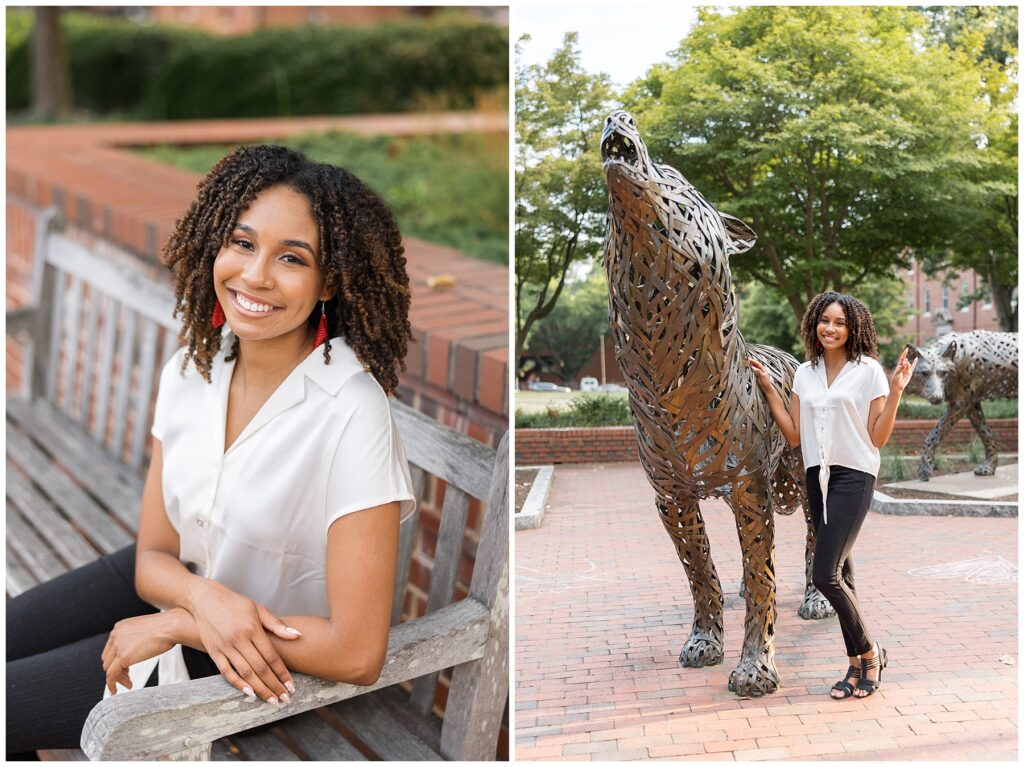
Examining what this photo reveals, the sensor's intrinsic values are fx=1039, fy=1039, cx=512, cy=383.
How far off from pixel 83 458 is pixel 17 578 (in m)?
0.85

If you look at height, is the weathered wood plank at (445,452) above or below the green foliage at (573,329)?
below

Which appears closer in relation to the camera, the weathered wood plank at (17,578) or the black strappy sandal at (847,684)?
the black strappy sandal at (847,684)

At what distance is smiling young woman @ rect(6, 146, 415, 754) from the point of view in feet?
7.20

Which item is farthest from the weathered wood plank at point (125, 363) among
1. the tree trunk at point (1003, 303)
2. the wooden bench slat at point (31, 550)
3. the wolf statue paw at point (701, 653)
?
the tree trunk at point (1003, 303)

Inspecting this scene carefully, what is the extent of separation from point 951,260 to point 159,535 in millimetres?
2136

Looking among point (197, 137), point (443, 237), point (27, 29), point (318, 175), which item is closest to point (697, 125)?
point (318, 175)

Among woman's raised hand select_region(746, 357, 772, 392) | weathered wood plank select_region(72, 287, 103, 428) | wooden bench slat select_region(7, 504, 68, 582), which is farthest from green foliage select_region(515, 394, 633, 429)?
weathered wood plank select_region(72, 287, 103, 428)

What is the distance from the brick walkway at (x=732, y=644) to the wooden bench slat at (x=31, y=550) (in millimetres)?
1731

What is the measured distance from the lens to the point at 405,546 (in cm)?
290

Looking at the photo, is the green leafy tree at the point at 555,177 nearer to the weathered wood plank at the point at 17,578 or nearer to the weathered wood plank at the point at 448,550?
the weathered wood plank at the point at 448,550

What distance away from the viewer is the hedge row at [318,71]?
13102mm

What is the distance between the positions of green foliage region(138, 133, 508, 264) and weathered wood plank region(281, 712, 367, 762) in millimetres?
2782

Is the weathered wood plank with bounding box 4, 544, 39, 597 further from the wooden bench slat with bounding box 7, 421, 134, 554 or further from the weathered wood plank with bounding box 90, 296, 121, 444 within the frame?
the weathered wood plank with bounding box 90, 296, 121, 444

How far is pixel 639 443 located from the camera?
2578 millimetres
